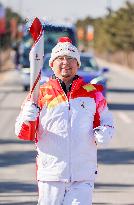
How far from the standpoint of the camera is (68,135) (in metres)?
5.72

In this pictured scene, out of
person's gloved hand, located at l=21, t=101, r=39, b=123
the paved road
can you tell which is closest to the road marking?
the paved road

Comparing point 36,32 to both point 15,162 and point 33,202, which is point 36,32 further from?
point 15,162

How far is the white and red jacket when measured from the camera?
573 cm

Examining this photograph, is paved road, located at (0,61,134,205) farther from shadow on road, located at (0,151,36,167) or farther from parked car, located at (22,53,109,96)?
parked car, located at (22,53,109,96)

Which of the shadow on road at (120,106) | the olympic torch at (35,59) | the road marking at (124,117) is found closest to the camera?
the olympic torch at (35,59)

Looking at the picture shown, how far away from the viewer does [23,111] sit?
5.72 meters

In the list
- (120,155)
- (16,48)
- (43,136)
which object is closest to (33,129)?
(43,136)

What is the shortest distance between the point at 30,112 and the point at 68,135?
0.32 meters

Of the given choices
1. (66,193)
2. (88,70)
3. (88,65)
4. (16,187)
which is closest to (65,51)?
(66,193)

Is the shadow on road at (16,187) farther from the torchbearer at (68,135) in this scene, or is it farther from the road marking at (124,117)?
the road marking at (124,117)

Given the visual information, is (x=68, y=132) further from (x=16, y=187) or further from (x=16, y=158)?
(x=16, y=158)

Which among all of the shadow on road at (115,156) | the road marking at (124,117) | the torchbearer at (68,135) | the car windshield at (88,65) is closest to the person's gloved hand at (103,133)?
the torchbearer at (68,135)

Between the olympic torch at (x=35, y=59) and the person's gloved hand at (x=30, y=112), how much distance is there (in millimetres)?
37

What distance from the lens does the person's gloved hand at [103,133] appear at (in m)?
5.70
